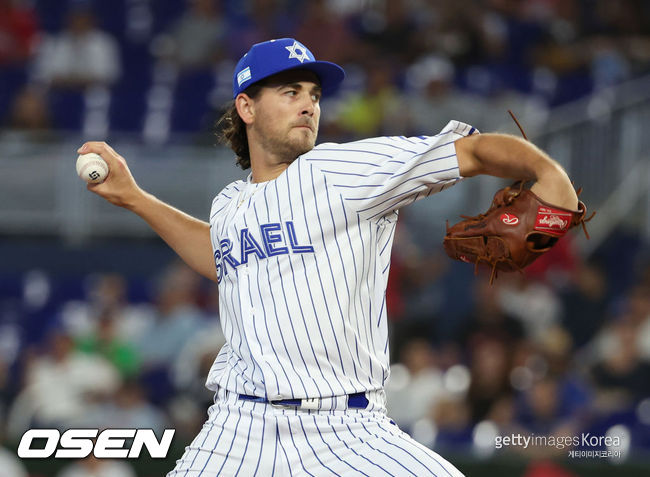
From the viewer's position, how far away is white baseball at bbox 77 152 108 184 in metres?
3.62

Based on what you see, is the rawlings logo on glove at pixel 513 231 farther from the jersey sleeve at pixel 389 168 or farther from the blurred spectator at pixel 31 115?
the blurred spectator at pixel 31 115

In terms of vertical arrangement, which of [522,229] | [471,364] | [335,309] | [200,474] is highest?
[522,229]

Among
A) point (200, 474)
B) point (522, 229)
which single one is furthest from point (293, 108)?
point (200, 474)

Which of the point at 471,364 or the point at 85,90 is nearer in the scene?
the point at 471,364

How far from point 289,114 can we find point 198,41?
7.20 m

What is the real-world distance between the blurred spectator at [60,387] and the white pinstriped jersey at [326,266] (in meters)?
4.12

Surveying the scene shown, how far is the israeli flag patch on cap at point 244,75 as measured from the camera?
3557 mm

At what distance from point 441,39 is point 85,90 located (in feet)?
11.4

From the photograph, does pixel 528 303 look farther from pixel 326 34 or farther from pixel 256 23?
Result: pixel 256 23

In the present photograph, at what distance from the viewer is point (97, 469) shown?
6035mm

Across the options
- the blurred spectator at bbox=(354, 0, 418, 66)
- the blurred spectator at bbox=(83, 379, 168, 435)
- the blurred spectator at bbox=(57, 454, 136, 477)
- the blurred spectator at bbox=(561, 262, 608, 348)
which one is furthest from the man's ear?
the blurred spectator at bbox=(354, 0, 418, 66)

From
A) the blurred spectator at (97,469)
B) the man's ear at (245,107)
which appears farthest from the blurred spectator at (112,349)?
the man's ear at (245,107)

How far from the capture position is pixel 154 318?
25.6 ft

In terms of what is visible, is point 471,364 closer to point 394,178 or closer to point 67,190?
point 67,190
